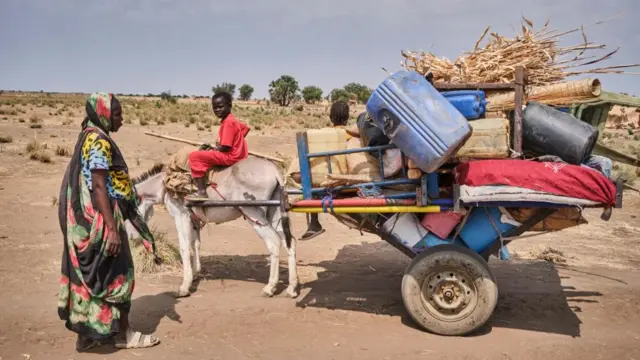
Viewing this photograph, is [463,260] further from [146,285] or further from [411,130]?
[146,285]

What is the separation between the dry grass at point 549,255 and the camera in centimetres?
781

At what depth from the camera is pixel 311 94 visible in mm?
73062

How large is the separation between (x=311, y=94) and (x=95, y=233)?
7003 cm

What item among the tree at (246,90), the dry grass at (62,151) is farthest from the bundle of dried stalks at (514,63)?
the tree at (246,90)

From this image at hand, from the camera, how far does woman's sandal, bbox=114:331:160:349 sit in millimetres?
4574

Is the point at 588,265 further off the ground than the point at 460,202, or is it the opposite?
the point at 460,202

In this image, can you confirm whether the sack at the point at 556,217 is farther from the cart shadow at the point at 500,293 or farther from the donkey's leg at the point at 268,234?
the donkey's leg at the point at 268,234

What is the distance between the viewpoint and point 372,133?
15.9 ft

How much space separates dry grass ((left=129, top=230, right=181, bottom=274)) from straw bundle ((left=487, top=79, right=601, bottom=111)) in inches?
193

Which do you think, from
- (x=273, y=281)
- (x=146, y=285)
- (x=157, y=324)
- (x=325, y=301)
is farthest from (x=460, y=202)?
(x=146, y=285)

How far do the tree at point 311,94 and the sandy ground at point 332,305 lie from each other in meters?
64.5

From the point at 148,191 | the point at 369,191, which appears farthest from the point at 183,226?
the point at 369,191

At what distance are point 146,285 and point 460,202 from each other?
4222 millimetres

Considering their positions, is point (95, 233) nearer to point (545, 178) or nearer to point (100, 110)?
point (100, 110)
